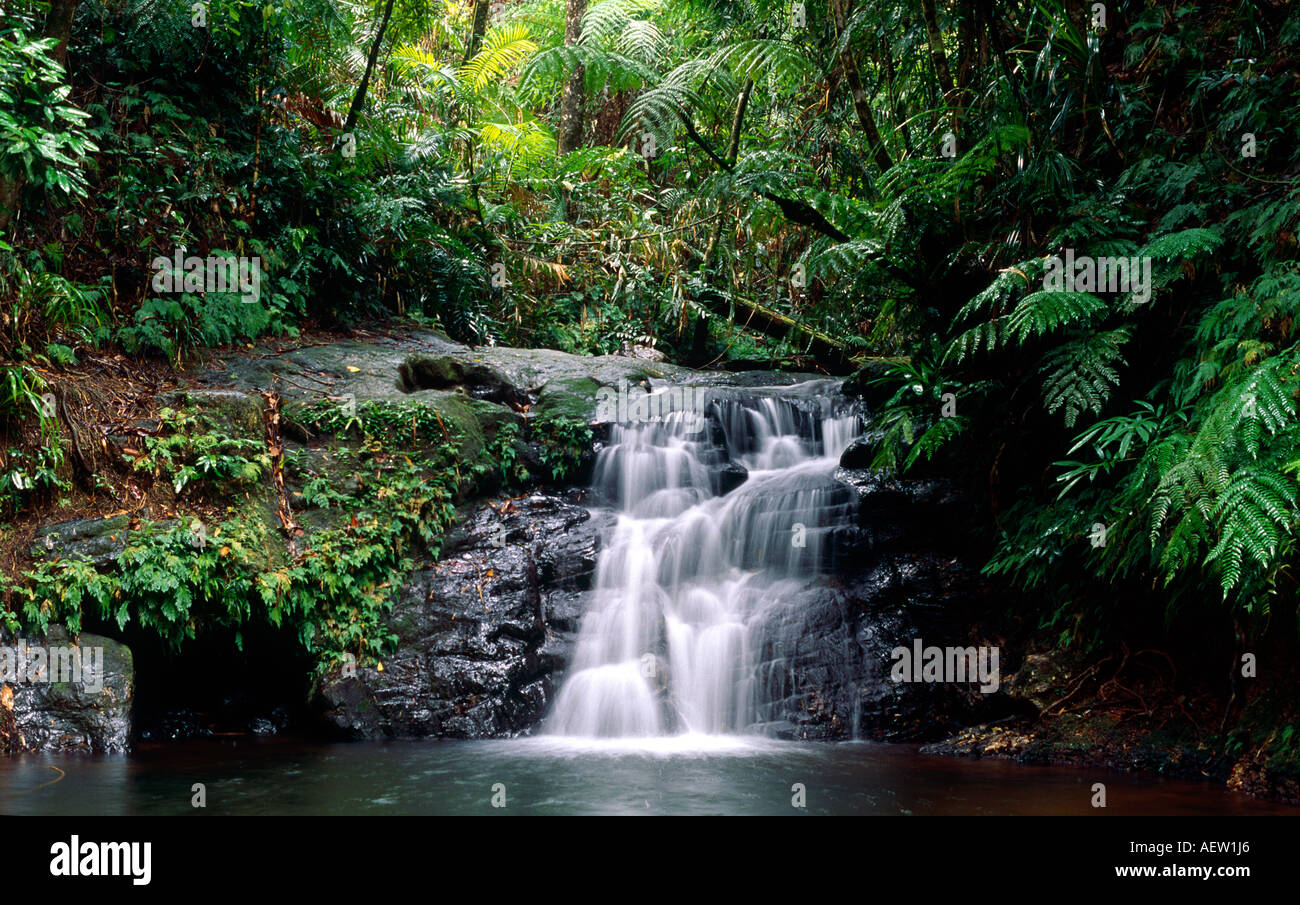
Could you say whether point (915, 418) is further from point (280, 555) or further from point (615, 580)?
point (280, 555)

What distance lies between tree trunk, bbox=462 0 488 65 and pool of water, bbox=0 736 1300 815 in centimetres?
1261

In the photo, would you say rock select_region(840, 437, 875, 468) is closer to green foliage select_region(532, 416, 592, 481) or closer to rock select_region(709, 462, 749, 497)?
rock select_region(709, 462, 749, 497)

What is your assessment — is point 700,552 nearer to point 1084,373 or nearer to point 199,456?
point 1084,373

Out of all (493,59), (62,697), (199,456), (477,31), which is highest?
(477,31)

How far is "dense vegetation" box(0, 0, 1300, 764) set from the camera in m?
5.30

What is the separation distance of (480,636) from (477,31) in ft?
40.9

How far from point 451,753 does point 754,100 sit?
9494mm

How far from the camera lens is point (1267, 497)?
4.25m

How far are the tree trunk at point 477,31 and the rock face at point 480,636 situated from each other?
10.4 metres

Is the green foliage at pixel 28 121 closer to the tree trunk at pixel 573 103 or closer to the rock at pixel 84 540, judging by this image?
the rock at pixel 84 540

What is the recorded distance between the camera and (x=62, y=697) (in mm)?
5598

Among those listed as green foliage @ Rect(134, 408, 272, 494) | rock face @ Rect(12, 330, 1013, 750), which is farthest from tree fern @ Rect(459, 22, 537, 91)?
green foliage @ Rect(134, 408, 272, 494)

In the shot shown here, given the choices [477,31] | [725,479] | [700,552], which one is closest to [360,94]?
[477,31]
